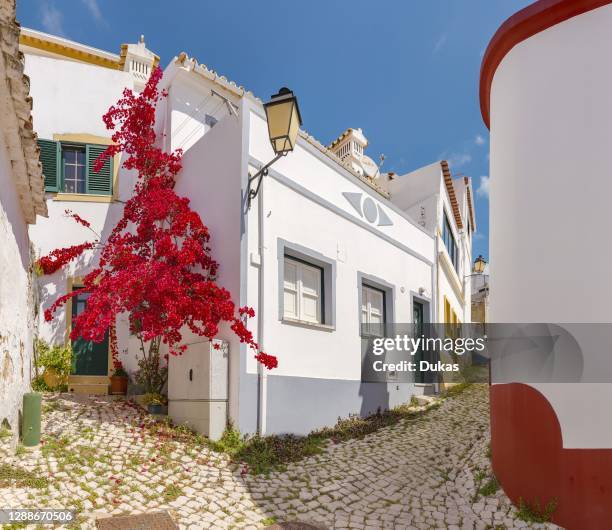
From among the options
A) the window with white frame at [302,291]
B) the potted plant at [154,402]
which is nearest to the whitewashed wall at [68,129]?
the potted plant at [154,402]

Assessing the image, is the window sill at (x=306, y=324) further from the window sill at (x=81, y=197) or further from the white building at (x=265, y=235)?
the window sill at (x=81, y=197)

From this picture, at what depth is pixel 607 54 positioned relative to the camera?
16.2ft

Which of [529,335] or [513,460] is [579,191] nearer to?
[529,335]

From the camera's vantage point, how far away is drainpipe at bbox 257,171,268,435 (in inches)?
290

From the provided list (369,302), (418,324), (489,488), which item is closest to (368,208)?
(369,302)

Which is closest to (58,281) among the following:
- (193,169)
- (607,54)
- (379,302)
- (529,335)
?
(193,169)

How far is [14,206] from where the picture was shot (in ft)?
21.9

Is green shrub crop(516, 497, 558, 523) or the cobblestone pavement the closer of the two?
green shrub crop(516, 497, 558, 523)

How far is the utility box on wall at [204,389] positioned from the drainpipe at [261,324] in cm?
47

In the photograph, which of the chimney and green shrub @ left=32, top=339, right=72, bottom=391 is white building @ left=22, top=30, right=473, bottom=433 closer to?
the chimney

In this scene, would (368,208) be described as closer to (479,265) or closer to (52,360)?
(52,360)

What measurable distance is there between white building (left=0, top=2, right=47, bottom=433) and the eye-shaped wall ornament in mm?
5308

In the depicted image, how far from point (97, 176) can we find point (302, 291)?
5145mm

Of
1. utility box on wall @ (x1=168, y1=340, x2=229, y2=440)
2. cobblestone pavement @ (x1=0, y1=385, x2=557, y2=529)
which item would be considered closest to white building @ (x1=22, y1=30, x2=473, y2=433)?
utility box on wall @ (x1=168, y1=340, x2=229, y2=440)
